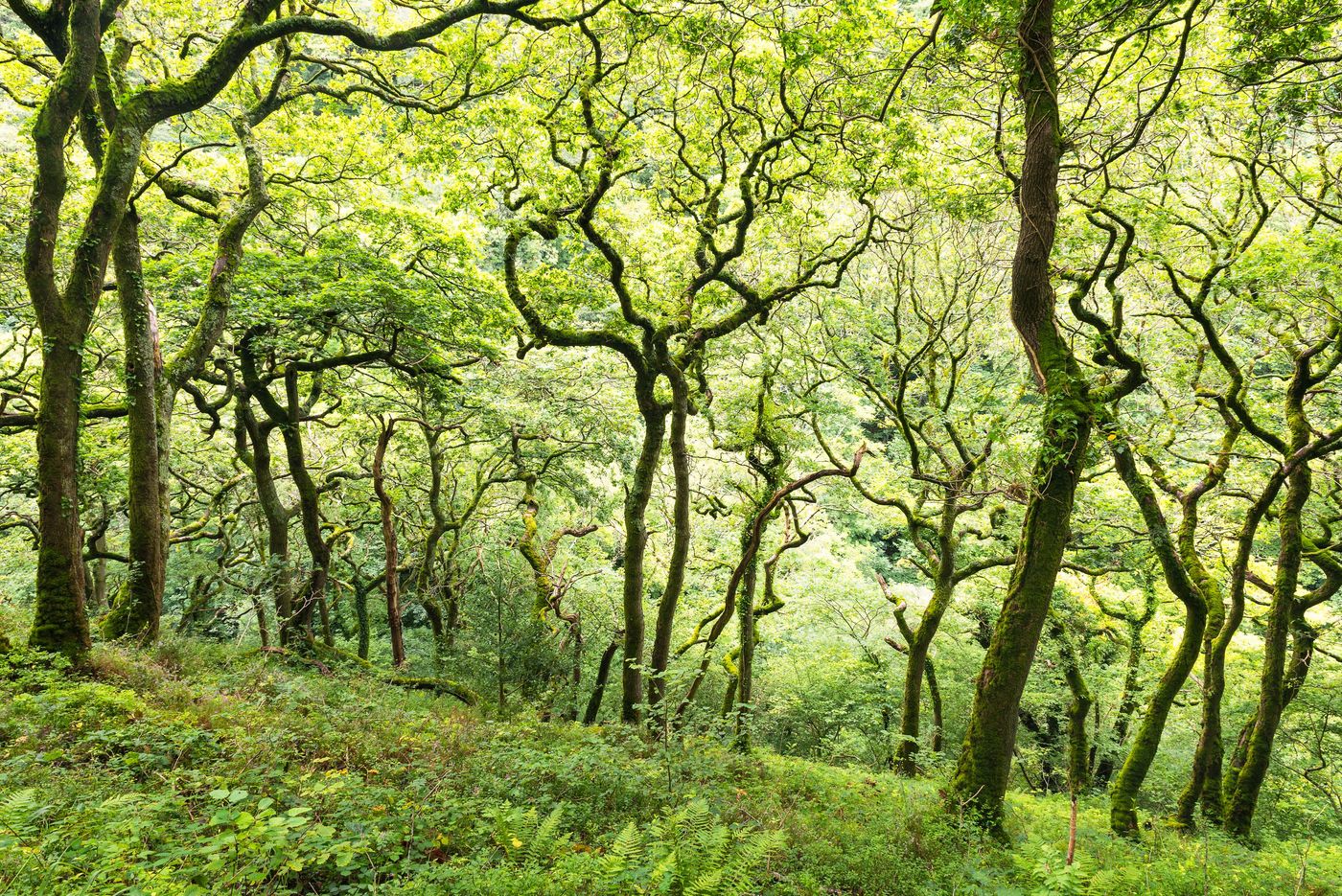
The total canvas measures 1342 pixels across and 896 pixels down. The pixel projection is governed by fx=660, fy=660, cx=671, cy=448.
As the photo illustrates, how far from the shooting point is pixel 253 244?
40.8 feet

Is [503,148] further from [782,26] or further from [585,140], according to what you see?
[782,26]

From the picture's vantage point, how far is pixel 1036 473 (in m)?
6.66

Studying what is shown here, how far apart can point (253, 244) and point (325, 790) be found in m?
11.4

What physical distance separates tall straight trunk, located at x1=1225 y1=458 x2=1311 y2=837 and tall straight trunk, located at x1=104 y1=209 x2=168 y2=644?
15.2m

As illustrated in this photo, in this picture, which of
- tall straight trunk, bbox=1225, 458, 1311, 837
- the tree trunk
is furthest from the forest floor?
the tree trunk

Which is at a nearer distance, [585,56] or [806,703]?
A: [585,56]

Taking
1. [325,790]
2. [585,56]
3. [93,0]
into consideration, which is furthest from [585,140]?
[325,790]

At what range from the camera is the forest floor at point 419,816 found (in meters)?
3.50

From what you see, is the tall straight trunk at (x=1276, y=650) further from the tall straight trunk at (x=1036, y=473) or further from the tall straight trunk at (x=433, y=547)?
the tall straight trunk at (x=433, y=547)

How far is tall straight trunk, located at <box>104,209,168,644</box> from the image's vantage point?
7.82m

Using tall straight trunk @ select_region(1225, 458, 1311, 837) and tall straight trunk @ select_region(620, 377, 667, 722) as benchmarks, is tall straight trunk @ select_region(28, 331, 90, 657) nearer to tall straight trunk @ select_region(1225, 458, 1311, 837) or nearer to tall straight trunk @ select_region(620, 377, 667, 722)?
tall straight trunk @ select_region(620, 377, 667, 722)

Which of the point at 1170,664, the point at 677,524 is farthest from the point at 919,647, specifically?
the point at 677,524

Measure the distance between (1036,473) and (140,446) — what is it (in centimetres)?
1006

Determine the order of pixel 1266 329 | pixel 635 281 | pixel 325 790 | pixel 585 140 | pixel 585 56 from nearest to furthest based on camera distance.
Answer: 1. pixel 325 790
2. pixel 585 56
3. pixel 585 140
4. pixel 1266 329
5. pixel 635 281
